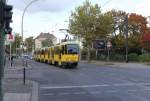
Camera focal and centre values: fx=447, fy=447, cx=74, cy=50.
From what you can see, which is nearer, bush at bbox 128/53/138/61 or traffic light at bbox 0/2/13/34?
traffic light at bbox 0/2/13/34

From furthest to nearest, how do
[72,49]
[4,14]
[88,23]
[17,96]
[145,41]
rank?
[145,41], [88,23], [72,49], [17,96], [4,14]

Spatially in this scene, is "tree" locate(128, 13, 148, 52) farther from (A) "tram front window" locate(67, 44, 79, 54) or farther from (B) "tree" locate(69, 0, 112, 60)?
(A) "tram front window" locate(67, 44, 79, 54)

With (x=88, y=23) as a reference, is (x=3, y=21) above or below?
below

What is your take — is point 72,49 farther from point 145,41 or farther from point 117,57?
point 145,41

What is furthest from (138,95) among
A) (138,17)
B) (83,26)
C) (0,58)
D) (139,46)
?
(138,17)

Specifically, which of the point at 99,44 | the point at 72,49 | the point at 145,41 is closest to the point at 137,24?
the point at 145,41

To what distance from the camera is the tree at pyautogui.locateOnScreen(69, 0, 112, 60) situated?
285ft

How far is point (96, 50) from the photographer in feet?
328

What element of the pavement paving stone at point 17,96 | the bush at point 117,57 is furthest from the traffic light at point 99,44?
the pavement paving stone at point 17,96

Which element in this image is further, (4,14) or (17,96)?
(17,96)

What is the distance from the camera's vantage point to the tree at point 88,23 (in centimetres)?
8688

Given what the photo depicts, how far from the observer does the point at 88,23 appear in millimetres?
86625

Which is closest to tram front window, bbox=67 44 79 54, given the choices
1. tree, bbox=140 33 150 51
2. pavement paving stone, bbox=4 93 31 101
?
pavement paving stone, bbox=4 93 31 101

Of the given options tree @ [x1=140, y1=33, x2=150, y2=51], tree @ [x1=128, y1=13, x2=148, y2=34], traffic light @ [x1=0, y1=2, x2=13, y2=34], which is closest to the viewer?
traffic light @ [x1=0, y1=2, x2=13, y2=34]
